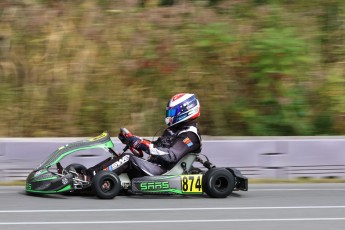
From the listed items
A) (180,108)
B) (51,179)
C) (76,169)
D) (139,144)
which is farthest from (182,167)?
(51,179)

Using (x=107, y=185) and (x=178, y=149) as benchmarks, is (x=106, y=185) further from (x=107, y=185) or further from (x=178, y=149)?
(x=178, y=149)

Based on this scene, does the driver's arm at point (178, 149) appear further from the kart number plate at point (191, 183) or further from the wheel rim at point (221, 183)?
the wheel rim at point (221, 183)

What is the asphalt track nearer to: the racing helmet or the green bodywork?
the green bodywork

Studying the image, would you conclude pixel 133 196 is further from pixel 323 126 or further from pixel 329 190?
pixel 323 126

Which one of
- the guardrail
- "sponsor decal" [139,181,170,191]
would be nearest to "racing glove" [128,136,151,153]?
"sponsor decal" [139,181,170,191]

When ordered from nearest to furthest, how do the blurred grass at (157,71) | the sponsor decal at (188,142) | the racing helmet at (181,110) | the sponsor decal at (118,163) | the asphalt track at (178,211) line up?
1. the asphalt track at (178,211)
2. the sponsor decal at (118,163)
3. the sponsor decal at (188,142)
4. the racing helmet at (181,110)
5. the blurred grass at (157,71)

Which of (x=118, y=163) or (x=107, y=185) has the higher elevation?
(x=118, y=163)

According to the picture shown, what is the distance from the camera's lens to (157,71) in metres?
14.7

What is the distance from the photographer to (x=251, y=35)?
591 inches

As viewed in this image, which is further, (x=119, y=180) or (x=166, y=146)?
(x=166, y=146)

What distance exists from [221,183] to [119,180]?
138 centimetres

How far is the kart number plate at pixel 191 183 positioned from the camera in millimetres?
9695

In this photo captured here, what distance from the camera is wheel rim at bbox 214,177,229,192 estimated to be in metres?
9.80

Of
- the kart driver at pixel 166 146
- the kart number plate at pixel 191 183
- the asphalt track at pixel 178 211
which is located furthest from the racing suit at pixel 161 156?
the asphalt track at pixel 178 211
